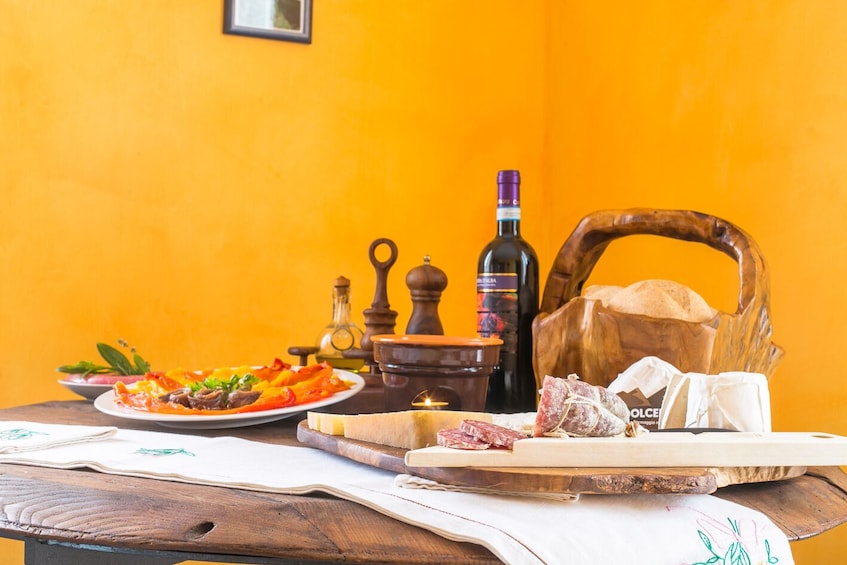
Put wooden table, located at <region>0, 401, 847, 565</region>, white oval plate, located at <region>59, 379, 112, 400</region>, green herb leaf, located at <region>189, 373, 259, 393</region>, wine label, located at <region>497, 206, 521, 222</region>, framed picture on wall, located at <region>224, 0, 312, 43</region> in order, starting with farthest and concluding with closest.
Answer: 1. framed picture on wall, located at <region>224, 0, 312, 43</region>
2. white oval plate, located at <region>59, 379, 112, 400</region>
3. wine label, located at <region>497, 206, 521, 222</region>
4. green herb leaf, located at <region>189, 373, 259, 393</region>
5. wooden table, located at <region>0, 401, 847, 565</region>

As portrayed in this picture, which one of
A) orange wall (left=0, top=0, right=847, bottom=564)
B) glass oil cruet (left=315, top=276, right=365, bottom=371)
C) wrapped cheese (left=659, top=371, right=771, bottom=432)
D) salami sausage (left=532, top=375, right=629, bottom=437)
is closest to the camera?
salami sausage (left=532, top=375, right=629, bottom=437)

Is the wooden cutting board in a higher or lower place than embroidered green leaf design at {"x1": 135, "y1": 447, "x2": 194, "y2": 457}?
higher

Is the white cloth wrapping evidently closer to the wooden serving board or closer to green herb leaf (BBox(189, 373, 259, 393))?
the wooden serving board

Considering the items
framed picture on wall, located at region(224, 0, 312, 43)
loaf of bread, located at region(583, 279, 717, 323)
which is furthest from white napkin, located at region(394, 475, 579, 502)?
framed picture on wall, located at region(224, 0, 312, 43)

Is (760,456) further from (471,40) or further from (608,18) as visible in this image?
(471,40)

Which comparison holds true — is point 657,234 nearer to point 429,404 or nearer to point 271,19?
point 429,404

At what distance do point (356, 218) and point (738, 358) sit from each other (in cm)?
169

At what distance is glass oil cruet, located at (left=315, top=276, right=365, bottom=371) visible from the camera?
150 cm

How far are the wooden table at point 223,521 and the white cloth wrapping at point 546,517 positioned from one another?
0.01 metres

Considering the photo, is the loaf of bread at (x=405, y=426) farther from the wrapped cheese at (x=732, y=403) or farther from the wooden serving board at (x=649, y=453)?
the wrapped cheese at (x=732, y=403)

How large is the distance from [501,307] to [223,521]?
2.27 feet

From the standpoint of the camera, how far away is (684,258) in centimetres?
201

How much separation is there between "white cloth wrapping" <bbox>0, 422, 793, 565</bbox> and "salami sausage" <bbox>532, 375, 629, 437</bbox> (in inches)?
2.2

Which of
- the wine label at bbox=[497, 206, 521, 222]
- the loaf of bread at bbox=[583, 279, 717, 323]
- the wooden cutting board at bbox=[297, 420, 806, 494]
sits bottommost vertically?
the wooden cutting board at bbox=[297, 420, 806, 494]
